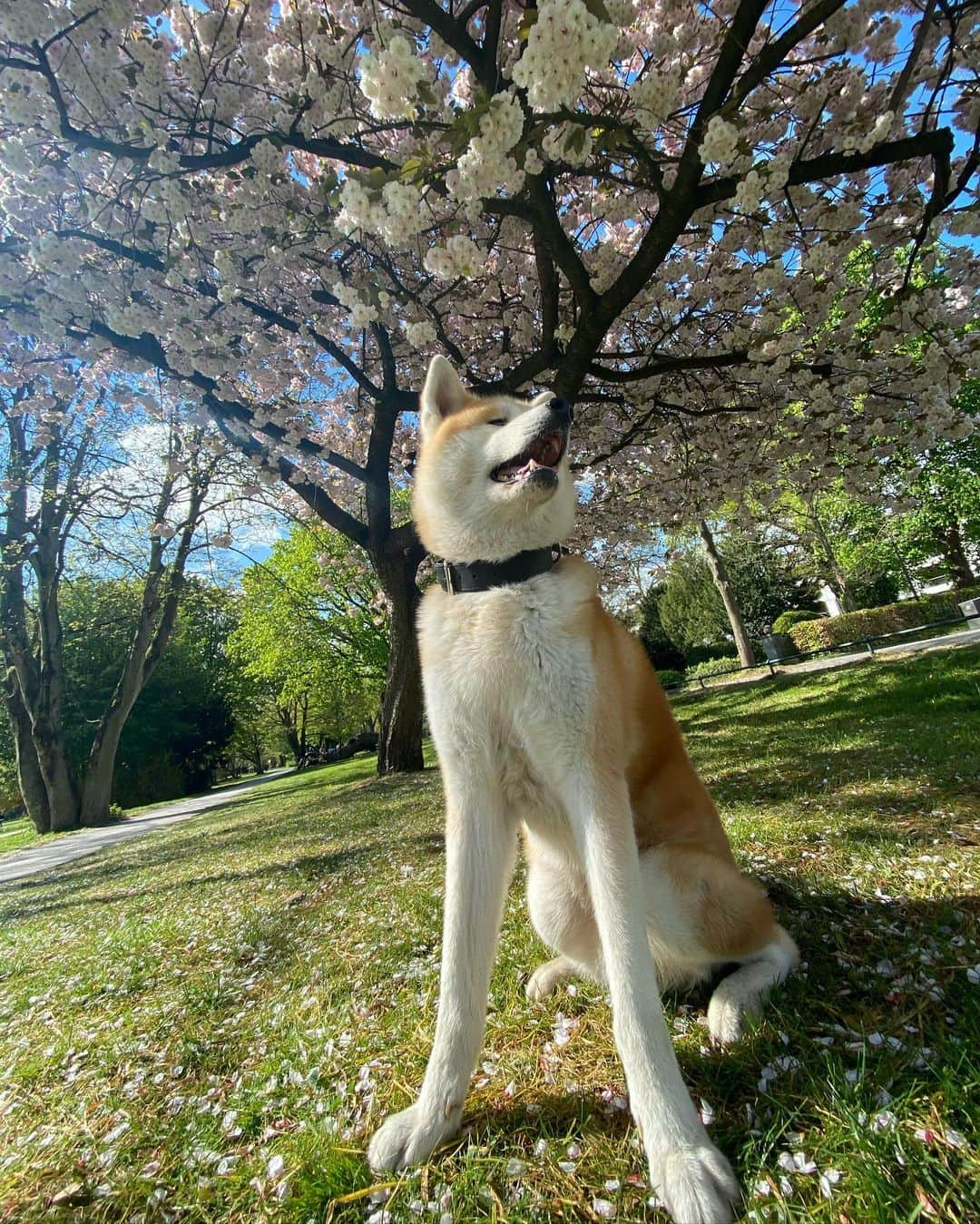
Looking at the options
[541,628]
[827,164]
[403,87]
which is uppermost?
[827,164]

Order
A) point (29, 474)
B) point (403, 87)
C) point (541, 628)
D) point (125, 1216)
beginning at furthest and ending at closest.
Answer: point (29, 474), point (403, 87), point (541, 628), point (125, 1216)

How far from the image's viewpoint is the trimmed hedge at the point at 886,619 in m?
23.7

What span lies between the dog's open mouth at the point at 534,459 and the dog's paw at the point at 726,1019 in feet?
6.32

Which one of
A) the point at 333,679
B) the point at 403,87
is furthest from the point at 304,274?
the point at 333,679

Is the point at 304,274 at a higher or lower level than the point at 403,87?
higher

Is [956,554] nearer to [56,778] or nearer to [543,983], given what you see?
[543,983]

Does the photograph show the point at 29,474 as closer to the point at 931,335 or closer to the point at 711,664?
the point at 931,335

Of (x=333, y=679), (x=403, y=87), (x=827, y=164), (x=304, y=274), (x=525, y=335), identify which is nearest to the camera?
(x=403, y=87)

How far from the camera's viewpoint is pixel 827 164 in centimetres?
533

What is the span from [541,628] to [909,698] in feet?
29.1

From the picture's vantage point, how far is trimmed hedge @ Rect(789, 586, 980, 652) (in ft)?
77.9

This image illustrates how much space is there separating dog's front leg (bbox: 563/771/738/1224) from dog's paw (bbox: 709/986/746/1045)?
373 mm

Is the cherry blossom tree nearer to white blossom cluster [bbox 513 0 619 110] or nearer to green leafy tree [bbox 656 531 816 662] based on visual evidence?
white blossom cluster [bbox 513 0 619 110]

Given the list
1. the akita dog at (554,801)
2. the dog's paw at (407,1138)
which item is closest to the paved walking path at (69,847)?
the dog's paw at (407,1138)
